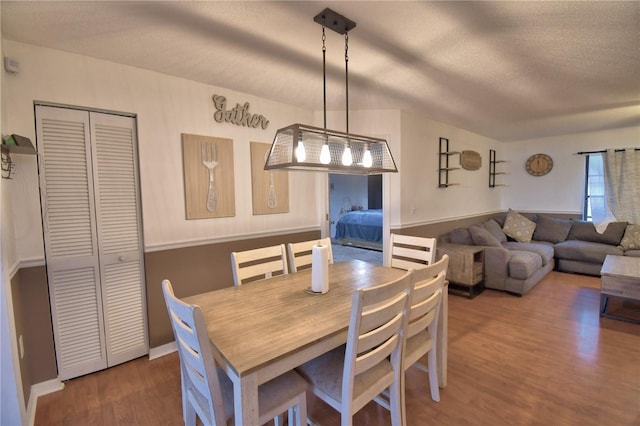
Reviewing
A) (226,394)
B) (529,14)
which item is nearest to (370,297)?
(226,394)

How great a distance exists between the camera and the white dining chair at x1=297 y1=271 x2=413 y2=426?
4.10 feet

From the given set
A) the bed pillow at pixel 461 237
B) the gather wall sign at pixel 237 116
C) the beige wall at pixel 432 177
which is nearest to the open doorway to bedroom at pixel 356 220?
the bed pillow at pixel 461 237

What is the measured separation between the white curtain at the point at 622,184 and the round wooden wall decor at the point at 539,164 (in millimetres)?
767

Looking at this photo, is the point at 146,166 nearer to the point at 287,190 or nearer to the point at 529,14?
the point at 287,190

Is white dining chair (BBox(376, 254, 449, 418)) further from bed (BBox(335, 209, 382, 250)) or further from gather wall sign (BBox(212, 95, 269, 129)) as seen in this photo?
bed (BBox(335, 209, 382, 250))

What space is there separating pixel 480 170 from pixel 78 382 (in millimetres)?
5994

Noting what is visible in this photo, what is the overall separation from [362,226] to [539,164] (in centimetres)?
360

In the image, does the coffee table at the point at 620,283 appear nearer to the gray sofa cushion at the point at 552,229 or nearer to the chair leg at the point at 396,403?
the gray sofa cushion at the point at 552,229

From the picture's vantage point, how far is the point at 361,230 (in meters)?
6.66

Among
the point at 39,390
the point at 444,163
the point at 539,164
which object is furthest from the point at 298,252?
the point at 539,164

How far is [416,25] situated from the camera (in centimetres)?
175

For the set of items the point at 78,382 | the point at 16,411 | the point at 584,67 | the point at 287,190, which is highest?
the point at 584,67

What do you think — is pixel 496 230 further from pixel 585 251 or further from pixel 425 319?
pixel 425 319

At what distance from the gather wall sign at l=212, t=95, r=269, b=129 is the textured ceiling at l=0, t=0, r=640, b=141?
0.53 feet
